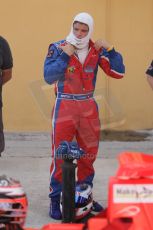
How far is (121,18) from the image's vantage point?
8.16m

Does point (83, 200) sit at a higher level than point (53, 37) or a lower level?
lower

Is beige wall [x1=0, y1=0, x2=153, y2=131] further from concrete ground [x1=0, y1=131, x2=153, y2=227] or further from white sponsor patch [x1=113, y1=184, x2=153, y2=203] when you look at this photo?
white sponsor patch [x1=113, y1=184, x2=153, y2=203]

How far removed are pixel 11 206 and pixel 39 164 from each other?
12.6 ft

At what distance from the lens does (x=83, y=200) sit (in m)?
4.81

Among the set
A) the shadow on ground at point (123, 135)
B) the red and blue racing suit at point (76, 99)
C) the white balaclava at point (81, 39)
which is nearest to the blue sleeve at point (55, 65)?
the red and blue racing suit at point (76, 99)

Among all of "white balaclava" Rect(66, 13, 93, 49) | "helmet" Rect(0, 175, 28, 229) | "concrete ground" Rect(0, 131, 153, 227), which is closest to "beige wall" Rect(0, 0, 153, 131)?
"concrete ground" Rect(0, 131, 153, 227)

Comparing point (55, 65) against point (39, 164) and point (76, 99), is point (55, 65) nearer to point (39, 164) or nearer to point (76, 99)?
point (76, 99)

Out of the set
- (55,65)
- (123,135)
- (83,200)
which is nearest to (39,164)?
(123,135)

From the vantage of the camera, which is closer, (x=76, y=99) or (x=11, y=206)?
(x=11, y=206)

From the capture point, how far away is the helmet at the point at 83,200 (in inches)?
188

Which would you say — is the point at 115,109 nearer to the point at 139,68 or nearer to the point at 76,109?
the point at 76,109

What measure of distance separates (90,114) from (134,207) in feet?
6.50

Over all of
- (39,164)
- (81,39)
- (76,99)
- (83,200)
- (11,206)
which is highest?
(81,39)

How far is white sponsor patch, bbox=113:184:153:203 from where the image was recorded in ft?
9.87
